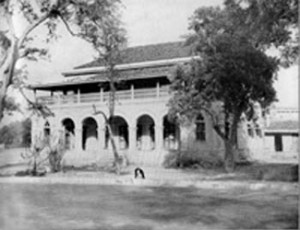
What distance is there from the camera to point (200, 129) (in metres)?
6.63

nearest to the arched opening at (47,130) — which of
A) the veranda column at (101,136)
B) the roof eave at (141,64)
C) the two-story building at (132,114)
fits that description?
the two-story building at (132,114)

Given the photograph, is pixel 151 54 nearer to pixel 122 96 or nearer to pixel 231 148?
pixel 231 148

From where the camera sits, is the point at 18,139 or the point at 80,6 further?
the point at 80,6

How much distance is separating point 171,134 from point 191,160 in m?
0.89

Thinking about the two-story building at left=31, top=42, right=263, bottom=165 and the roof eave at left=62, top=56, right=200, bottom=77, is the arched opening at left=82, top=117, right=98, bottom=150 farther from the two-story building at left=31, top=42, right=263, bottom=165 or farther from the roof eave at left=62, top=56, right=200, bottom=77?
the roof eave at left=62, top=56, right=200, bottom=77

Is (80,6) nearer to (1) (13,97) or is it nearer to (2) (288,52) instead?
(1) (13,97)

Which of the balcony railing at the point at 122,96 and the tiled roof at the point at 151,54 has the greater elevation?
the tiled roof at the point at 151,54

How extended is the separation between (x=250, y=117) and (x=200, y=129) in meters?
0.78

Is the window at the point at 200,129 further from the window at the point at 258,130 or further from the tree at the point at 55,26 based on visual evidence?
the tree at the point at 55,26

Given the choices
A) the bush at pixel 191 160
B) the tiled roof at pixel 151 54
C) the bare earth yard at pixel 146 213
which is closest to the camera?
the bare earth yard at pixel 146 213

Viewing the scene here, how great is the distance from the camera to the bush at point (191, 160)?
6230 millimetres

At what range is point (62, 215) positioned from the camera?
8.90 ft

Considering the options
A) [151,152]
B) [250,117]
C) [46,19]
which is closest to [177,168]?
[151,152]

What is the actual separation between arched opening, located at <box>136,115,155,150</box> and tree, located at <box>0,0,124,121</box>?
2230 millimetres
